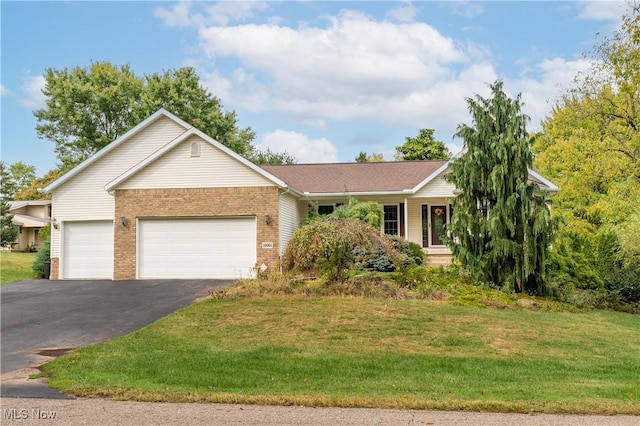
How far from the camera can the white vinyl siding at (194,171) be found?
19.3m

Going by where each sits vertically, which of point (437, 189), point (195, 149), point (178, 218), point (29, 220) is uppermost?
point (195, 149)

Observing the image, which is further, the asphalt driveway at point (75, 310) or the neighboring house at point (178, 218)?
the neighboring house at point (178, 218)

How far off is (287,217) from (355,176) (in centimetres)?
588

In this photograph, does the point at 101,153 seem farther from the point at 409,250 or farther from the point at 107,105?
the point at 107,105

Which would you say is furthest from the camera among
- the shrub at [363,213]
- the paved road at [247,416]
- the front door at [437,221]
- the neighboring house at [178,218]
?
the front door at [437,221]

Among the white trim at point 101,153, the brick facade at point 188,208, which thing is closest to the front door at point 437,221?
the brick facade at point 188,208

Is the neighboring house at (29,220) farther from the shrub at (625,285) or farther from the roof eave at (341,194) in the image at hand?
the shrub at (625,285)

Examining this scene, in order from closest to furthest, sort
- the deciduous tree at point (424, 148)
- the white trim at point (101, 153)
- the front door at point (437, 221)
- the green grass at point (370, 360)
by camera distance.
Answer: the green grass at point (370, 360) → the white trim at point (101, 153) → the front door at point (437, 221) → the deciduous tree at point (424, 148)

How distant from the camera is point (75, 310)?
13.5 m

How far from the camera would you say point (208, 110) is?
1641 inches

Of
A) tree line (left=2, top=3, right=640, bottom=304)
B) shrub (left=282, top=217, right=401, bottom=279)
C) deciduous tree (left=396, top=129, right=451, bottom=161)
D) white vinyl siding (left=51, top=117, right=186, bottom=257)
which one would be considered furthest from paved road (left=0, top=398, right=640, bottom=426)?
deciduous tree (left=396, top=129, right=451, bottom=161)

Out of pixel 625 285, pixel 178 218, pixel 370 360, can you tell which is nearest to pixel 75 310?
pixel 178 218

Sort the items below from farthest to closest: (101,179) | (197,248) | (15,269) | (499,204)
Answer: (15,269)
(101,179)
(197,248)
(499,204)

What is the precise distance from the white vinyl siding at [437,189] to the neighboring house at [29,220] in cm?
3080
